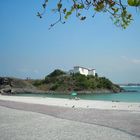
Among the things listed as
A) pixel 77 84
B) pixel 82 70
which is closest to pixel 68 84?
pixel 77 84

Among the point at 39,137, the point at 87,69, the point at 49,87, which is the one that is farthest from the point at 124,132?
the point at 87,69

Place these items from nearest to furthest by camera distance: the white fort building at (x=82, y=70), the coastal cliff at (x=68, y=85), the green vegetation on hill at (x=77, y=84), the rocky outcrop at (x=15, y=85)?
the rocky outcrop at (x=15, y=85), the coastal cliff at (x=68, y=85), the green vegetation on hill at (x=77, y=84), the white fort building at (x=82, y=70)

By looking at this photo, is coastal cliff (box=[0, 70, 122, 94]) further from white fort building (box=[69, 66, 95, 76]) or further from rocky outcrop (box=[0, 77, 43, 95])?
white fort building (box=[69, 66, 95, 76])

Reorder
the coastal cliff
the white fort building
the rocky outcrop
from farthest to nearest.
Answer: the white fort building, the coastal cliff, the rocky outcrop

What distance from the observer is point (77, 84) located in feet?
402

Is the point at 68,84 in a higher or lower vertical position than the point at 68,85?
higher

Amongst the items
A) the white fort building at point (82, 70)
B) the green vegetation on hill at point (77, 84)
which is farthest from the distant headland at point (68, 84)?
the white fort building at point (82, 70)

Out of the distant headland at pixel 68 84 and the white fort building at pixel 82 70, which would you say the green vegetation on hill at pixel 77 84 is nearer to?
the distant headland at pixel 68 84

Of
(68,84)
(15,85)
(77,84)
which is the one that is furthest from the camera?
(68,84)

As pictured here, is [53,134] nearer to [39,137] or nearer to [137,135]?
[39,137]

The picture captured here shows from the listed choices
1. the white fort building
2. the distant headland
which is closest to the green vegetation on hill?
the distant headland

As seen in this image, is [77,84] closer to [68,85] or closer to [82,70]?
[68,85]

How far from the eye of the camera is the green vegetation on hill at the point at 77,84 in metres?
121

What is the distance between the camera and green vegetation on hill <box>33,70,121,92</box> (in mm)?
120562
